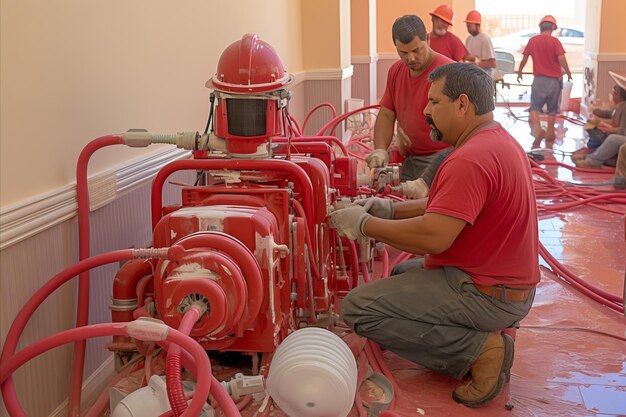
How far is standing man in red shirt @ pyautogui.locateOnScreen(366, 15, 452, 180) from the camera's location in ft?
11.9

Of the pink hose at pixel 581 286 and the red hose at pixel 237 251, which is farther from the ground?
the red hose at pixel 237 251

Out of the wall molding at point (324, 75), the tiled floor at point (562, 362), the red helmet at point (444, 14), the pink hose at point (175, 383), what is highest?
the red helmet at point (444, 14)

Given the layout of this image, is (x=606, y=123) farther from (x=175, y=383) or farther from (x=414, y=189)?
(x=175, y=383)

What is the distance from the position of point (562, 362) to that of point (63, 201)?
190 centimetres

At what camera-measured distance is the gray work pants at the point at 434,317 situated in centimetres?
250

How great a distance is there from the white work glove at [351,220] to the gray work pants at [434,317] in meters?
0.21

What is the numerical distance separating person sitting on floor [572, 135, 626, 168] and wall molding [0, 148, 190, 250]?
15.5ft

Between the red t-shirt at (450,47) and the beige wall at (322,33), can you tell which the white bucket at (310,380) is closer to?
the beige wall at (322,33)

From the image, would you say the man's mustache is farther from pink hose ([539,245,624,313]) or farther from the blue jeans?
the blue jeans

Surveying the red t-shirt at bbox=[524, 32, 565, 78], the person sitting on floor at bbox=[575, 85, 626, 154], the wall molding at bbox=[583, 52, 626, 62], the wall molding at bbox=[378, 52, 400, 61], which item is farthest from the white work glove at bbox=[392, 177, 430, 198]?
the wall molding at bbox=[378, 52, 400, 61]

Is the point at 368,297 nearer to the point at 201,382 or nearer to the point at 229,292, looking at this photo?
the point at 229,292

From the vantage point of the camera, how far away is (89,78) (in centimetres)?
241

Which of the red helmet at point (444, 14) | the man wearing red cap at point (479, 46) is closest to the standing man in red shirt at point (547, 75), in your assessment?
the man wearing red cap at point (479, 46)

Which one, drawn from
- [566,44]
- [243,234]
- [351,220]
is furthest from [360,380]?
[566,44]
